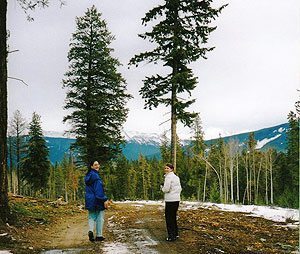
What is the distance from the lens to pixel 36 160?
49.0m

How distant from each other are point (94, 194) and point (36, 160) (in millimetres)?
40185

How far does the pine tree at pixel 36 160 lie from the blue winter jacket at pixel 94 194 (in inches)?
1559

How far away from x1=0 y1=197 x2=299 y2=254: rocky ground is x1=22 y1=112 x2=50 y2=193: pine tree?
33.7 metres

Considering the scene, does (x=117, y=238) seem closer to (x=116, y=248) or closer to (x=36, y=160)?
(x=116, y=248)

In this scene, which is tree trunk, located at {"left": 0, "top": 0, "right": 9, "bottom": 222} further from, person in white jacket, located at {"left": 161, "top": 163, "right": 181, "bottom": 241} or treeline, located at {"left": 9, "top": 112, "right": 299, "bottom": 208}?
treeline, located at {"left": 9, "top": 112, "right": 299, "bottom": 208}

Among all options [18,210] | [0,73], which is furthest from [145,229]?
[0,73]

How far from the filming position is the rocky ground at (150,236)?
9.81 m

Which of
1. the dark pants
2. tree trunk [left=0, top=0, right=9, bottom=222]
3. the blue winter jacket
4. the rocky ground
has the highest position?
tree trunk [left=0, top=0, right=9, bottom=222]

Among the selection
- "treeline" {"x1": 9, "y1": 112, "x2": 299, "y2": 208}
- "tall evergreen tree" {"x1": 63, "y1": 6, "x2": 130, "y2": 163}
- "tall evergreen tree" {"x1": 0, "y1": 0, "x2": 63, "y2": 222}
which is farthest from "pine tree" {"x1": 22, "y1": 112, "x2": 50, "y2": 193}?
"tall evergreen tree" {"x1": 0, "y1": 0, "x2": 63, "y2": 222}

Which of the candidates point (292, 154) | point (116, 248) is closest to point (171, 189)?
point (116, 248)

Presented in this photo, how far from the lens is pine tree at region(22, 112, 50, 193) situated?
159ft

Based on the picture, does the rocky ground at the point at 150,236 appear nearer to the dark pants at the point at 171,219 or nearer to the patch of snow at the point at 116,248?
the patch of snow at the point at 116,248

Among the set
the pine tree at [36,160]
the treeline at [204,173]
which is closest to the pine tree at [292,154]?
the treeline at [204,173]

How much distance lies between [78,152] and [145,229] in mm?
16774
